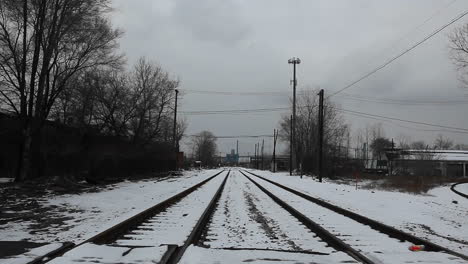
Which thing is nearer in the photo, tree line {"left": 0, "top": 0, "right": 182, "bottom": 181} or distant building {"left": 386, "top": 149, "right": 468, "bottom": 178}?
tree line {"left": 0, "top": 0, "right": 182, "bottom": 181}

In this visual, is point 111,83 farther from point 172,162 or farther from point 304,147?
point 304,147

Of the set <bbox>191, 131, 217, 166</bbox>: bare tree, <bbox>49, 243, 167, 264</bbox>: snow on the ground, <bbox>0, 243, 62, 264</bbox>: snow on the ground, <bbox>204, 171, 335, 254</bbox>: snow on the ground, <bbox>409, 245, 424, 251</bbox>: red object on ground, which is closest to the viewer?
<bbox>0, 243, 62, 264</bbox>: snow on the ground

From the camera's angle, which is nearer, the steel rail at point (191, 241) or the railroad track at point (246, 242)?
the steel rail at point (191, 241)

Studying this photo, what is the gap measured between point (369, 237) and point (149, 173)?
41.4 metres

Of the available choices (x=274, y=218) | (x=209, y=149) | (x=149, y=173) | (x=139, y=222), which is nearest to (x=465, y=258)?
(x=274, y=218)

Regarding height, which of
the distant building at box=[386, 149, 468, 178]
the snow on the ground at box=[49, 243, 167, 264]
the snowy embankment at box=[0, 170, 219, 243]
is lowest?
the snowy embankment at box=[0, 170, 219, 243]

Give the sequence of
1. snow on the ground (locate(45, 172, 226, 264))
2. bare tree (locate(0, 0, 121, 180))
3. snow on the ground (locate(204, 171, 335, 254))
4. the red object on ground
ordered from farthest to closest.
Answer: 1. bare tree (locate(0, 0, 121, 180))
2. snow on the ground (locate(204, 171, 335, 254))
3. the red object on ground
4. snow on the ground (locate(45, 172, 226, 264))

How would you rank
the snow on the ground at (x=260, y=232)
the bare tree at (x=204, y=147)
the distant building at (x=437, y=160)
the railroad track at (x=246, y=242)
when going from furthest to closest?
the bare tree at (x=204, y=147) < the distant building at (x=437, y=160) < the snow on the ground at (x=260, y=232) < the railroad track at (x=246, y=242)

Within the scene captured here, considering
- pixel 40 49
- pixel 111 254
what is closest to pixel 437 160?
pixel 40 49

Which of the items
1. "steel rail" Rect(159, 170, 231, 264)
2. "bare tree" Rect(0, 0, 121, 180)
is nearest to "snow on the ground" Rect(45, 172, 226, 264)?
"steel rail" Rect(159, 170, 231, 264)

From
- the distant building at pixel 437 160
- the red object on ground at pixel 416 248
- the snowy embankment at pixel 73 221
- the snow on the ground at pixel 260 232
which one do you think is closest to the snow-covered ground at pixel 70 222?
the snowy embankment at pixel 73 221

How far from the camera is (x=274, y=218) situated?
13.5 metres

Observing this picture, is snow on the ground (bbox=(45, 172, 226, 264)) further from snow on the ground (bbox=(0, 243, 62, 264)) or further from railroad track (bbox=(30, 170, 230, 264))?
snow on the ground (bbox=(0, 243, 62, 264))

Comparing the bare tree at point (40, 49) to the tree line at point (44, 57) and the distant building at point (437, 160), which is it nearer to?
the tree line at point (44, 57)
